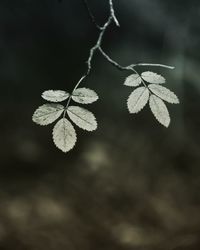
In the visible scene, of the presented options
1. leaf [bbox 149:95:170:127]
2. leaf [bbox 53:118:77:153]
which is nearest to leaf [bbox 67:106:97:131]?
leaf [bbox 53:118:77:153]

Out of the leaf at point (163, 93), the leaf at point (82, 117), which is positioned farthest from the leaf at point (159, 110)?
the leaf at point (82, 117)

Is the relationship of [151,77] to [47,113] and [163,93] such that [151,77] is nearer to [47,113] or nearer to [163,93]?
[163,93]

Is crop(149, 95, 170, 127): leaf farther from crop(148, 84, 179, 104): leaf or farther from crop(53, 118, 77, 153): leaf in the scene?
Result: crop(53, 118, 77, 153): leaf

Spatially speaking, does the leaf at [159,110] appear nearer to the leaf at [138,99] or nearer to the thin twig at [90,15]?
the leaf at [138,99]

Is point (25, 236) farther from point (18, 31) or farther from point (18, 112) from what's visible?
point (18, 31)

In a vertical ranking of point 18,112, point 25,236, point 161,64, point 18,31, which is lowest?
point 25,236

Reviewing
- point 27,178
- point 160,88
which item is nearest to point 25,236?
point 27,178
